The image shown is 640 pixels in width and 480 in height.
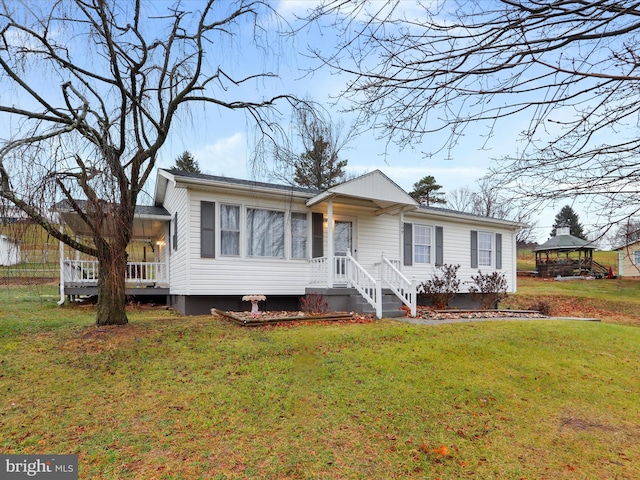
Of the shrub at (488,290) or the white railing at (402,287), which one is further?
the shrub at (488,290)

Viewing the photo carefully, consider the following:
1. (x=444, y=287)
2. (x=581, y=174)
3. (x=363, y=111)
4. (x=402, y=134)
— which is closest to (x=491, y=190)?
(x=581, y=174)

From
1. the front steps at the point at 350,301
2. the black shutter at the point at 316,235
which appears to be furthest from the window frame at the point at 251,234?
the front steps at the point at 350,301

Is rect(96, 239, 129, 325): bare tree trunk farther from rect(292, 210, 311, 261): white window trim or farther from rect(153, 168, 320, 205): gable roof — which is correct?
rect(292, 210, 311, 261): white window trim

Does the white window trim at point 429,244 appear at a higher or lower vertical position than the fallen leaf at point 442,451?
higher

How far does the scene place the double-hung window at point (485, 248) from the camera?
48.7 feet

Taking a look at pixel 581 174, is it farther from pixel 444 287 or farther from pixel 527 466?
pixel 444 287

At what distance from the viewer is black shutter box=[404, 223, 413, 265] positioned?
12891 mm

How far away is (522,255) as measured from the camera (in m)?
50.1

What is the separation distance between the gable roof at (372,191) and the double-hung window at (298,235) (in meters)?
0.54

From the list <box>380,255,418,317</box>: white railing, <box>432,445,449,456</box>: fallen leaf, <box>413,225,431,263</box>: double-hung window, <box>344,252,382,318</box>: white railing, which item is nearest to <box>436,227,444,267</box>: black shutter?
<box>413,225,431,263</box>: double-hung window

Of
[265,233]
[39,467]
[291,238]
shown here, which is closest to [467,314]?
[291,238]

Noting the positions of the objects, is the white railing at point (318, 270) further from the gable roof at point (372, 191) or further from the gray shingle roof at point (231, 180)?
the gray shingle roof at point (231, 180)

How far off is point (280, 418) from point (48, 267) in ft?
11.8

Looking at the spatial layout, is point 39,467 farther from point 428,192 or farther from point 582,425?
point 428,192
